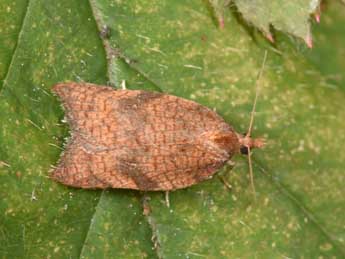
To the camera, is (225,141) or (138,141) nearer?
(138,141)

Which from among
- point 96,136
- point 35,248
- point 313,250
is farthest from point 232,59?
point 35,248

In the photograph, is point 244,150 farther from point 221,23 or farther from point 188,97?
point 221,23

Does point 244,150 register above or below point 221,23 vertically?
below

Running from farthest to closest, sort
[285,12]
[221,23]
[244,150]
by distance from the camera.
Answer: [244,150] → [221,23] → [285,12]

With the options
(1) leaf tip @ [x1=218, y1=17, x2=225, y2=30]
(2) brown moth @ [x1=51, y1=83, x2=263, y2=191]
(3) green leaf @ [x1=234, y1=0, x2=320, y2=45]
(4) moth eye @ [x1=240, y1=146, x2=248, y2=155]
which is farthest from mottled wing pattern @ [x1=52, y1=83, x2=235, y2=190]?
(3) green leaf @ [x1=234, y1=0, x2=320, y2=45]

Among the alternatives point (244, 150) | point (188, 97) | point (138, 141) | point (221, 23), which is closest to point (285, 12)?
point (221, 23)

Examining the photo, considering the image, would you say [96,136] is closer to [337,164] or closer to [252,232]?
[252,232]

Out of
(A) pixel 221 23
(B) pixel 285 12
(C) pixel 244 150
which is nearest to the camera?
(B) pixel 285 12
